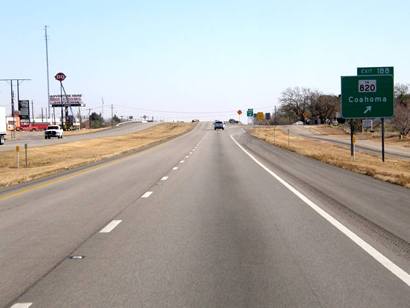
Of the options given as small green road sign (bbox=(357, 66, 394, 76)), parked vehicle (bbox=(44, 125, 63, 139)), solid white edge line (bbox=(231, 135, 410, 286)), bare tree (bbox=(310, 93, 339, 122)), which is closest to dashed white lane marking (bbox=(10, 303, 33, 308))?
solid white edge line (bbox=(231, 135, 410, 286))

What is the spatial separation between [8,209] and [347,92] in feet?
90.0

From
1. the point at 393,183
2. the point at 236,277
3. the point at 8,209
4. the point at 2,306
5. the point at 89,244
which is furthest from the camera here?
the point at 393,183

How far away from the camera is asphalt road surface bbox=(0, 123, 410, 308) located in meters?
6.52

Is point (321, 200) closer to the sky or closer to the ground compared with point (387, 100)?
closer to the ground

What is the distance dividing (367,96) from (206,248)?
30.3m

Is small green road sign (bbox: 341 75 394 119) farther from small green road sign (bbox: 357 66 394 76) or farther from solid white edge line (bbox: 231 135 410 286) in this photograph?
solid white edge line (bbox: 231 135 410 286)

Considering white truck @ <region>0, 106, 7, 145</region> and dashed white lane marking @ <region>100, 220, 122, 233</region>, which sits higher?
white truck @ <region>0, 106, 7, 145</region>

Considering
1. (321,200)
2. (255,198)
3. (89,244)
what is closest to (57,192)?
(255,198)

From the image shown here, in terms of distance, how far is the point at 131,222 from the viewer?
11.8 m

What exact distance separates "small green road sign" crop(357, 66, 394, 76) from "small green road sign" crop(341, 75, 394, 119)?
415 mm

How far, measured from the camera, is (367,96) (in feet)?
123

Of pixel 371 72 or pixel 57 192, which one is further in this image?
pixel 371 72

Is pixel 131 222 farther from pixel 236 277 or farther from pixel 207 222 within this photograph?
pixel 236 277

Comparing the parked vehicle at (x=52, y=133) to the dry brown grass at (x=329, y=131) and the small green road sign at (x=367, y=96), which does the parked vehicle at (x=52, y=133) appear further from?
the small green road sign at (x=367, y=96)
